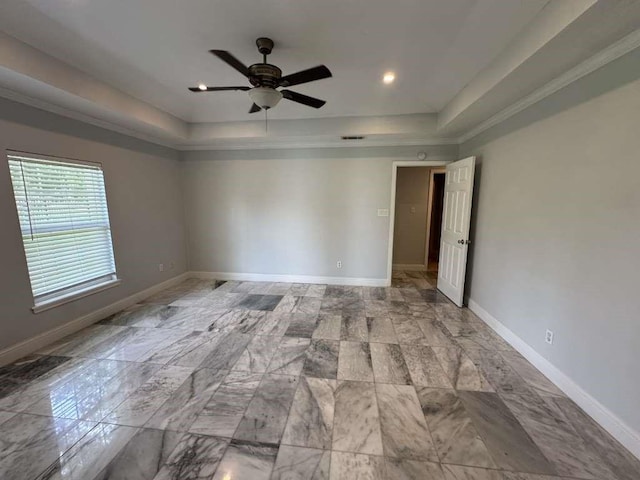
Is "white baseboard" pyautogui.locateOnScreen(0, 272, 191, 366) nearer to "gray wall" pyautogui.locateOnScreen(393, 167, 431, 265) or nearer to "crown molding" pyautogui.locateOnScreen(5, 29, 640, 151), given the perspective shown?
"crown molding" pyautogui.locateOnScreen(5, 29, 640, 151)

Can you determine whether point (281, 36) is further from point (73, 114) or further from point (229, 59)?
point (73, 114)

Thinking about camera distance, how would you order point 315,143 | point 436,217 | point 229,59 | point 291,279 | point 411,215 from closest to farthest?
point 229,59 < point 315,143 < point 291,279 < point 411,215 < point 436,217

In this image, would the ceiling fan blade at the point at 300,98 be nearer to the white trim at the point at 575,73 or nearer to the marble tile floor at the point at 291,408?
the white trim at the point at 575,73

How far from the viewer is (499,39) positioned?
195 cm

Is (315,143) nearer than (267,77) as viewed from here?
No

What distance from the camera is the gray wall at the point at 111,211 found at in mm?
2367

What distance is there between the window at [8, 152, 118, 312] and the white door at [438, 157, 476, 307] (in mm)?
4685

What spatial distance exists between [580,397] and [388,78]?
3.16 m

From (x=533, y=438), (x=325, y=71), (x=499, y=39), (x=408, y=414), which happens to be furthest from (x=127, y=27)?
(x=533, y=438)

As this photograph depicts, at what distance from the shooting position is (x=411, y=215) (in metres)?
5.46

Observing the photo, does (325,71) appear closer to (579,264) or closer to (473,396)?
(579,264)

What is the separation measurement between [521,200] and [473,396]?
1.91 m

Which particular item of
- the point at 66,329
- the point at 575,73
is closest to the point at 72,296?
the point at 66,329

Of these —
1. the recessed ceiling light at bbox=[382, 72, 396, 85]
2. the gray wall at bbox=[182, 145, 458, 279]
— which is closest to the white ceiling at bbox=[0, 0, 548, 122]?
the recessed ceiling light at bbox=[382, 72, 396, 85]
